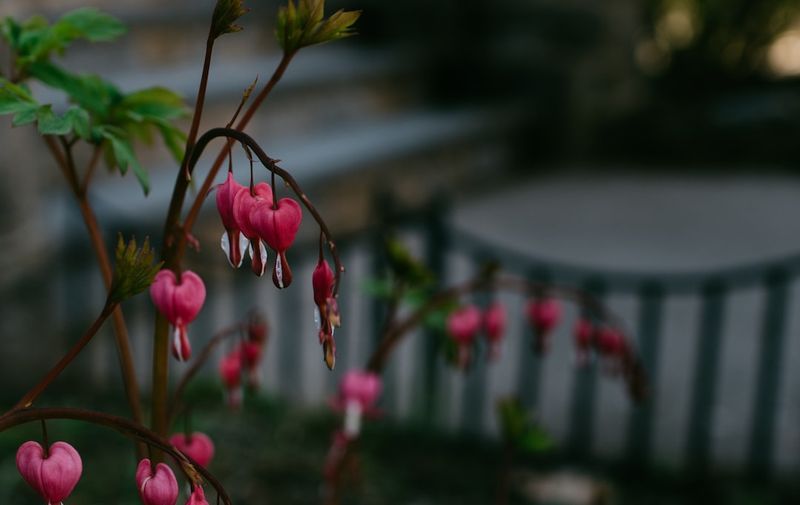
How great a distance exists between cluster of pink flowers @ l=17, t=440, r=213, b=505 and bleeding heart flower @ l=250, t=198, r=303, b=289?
0.47ft

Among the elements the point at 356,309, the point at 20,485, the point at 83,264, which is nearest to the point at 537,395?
the point at 356,309

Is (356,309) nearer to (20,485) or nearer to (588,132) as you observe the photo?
(20,485)

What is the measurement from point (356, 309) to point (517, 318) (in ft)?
2.01

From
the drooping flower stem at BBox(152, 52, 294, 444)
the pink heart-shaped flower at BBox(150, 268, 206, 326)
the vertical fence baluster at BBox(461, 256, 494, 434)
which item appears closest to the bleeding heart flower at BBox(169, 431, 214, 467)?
the drooping flower stem at BBox(152, 52, 294, 444)

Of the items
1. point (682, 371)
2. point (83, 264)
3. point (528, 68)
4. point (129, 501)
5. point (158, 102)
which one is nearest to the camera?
point (158, 102)

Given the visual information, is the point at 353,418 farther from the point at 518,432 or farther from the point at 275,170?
the point at 275,170

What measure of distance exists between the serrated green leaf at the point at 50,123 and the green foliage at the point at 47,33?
0.15 metres

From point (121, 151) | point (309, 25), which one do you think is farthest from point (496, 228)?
point (309, 25)

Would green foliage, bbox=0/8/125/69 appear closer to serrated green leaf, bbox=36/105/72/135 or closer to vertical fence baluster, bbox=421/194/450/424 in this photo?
serrated green leaf, bbox=36/105/72/135

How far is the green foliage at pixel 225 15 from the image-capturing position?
67 cm

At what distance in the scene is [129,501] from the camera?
6.24 ft

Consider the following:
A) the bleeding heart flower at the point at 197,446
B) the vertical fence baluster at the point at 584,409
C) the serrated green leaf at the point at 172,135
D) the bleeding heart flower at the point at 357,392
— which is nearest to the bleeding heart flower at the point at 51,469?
the bleeding heart flower at the point at 197,446

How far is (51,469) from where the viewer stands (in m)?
0.65

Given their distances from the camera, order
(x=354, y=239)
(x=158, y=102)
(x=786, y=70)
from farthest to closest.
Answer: (x=786, y=70)
(x=354, y=239)
(x=158, y=102)
